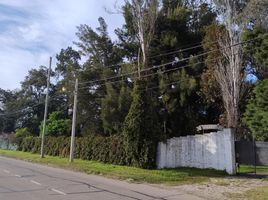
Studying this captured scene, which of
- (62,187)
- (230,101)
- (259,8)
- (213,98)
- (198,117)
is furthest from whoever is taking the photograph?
(198,117)

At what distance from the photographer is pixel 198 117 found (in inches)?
1678

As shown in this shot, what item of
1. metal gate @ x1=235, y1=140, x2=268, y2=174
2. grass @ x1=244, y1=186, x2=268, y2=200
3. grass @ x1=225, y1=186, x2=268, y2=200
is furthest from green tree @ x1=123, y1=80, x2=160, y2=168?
grass @ x1=225, y1=186, x2=268, y2=200

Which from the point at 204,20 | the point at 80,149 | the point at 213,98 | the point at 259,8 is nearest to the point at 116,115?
the point at 80,149

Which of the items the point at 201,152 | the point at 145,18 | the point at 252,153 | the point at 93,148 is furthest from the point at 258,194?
the point at 145,18

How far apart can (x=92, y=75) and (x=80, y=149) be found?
1698 centimetres

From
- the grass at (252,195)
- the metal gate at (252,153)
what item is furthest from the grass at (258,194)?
the metal gate at (252,153)

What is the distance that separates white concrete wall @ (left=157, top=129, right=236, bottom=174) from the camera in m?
24.7

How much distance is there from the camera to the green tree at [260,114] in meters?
23.8

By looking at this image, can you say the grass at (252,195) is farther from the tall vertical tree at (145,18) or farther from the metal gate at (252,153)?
the tall vertical tree at (145,18)

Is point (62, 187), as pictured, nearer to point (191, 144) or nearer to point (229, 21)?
point (191, 144)

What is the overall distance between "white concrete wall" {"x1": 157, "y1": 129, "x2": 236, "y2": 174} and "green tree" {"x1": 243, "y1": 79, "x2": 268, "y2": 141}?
5.18ft

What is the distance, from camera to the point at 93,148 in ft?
114

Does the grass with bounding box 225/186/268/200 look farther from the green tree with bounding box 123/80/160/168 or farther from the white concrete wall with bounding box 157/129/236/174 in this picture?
the green tree with bounding box 123/80/160/168

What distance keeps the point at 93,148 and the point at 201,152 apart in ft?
Answer: 36.1
